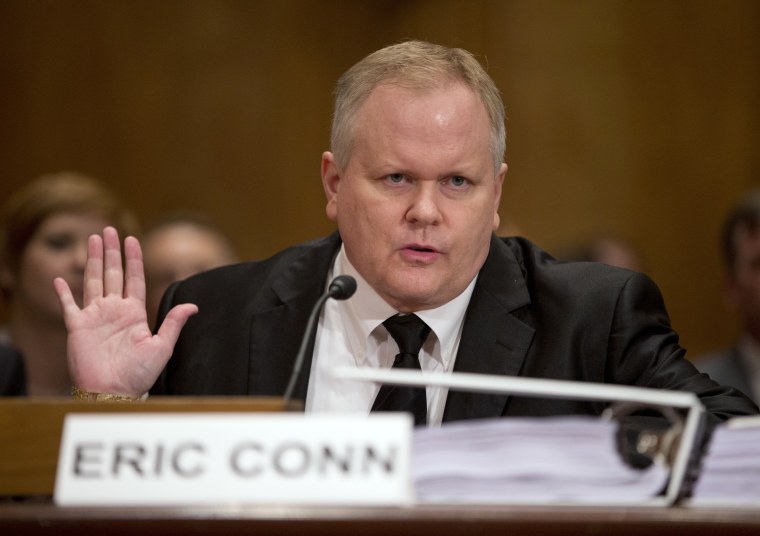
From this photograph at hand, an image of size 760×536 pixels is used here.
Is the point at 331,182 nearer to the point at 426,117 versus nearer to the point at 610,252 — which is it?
the point at 426,117

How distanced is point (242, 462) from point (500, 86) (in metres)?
4.26

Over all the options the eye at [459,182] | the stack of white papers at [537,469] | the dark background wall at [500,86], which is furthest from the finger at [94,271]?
the dark background wall at [500,86]

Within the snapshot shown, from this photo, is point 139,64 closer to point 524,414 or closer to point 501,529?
point 524,414

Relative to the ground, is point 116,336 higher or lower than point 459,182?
lower

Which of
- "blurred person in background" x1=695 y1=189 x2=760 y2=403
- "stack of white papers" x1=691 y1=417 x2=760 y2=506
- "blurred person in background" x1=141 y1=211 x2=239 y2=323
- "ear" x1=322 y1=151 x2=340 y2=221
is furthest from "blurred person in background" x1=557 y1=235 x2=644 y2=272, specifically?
"stack of white papers" x1=691 y1=417 x2=760 y2=506

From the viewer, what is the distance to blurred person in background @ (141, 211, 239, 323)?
4.17 metres

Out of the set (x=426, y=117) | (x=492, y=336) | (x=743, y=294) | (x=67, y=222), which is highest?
(x=426, y=117)

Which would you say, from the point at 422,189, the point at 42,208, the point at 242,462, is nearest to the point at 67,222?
the point at 42,208

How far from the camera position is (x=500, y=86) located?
5.29m

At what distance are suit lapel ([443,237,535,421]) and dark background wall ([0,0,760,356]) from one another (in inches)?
107

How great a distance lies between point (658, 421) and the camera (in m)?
1.93

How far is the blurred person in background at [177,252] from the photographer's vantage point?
13.7 ft

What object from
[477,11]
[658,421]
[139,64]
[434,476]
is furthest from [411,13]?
[434,476]

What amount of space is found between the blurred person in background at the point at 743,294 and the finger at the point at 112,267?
7.60 ft
